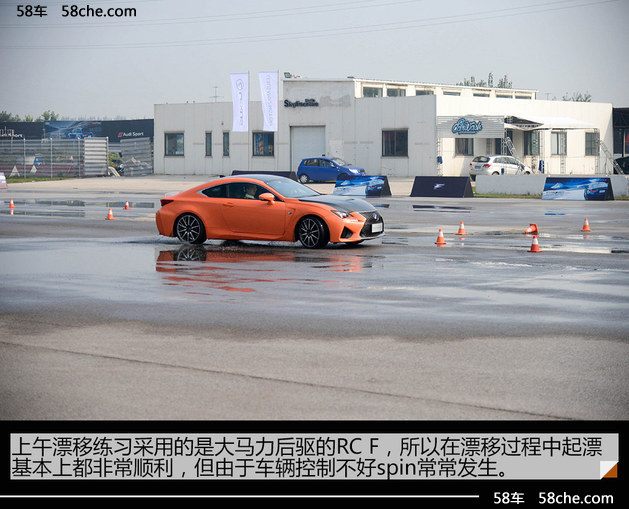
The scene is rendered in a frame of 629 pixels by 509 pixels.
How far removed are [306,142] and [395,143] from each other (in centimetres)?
664

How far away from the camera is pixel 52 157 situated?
72.4 m

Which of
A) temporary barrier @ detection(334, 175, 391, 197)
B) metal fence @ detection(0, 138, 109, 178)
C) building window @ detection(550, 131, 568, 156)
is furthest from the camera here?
metal fence @ detection(0, 138, 109, 178)

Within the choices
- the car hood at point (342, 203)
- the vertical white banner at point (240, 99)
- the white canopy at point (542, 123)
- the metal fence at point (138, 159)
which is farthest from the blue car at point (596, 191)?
the metal fence at point (138, 159)

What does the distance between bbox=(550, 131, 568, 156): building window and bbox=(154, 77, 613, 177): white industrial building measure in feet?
0.21

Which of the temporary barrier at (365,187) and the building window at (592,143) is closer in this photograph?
the temporary barrier at (365,187)

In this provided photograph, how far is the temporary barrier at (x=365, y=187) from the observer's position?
41688 mm

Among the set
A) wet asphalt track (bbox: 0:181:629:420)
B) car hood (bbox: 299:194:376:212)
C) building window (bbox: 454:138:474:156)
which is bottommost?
wet asphalt track (bbox: 0:181:629:420)

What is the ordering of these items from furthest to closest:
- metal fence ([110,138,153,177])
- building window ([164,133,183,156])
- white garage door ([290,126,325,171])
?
1. metal fence ([110,138,153,177])
2. building window ([164,133,183,156])
3. white garage door ([290,126,325,171])

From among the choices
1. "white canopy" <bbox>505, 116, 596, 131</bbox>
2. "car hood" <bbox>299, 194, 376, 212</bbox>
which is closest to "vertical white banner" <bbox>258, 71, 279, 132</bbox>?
"white canopy" <bbox>505, 116, 596, 131</bbox>

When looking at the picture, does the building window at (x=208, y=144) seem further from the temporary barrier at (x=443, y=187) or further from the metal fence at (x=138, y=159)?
the temporary barrier at (x=443, y=187)

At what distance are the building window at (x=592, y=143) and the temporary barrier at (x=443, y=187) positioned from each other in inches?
1173

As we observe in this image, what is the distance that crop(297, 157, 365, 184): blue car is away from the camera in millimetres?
56684

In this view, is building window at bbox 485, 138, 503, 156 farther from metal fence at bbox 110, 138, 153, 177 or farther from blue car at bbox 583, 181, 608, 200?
blue car at bbox 583, 181, 608, 200

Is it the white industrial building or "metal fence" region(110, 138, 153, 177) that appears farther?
"metal fence" region(110, 138, 153, 177)
